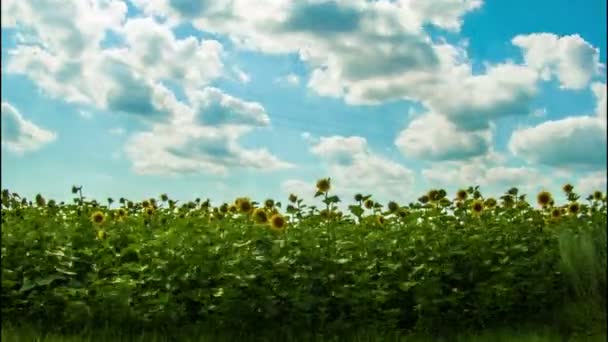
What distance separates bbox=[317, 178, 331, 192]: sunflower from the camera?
6.72 m

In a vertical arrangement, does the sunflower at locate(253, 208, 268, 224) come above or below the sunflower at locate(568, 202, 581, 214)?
below

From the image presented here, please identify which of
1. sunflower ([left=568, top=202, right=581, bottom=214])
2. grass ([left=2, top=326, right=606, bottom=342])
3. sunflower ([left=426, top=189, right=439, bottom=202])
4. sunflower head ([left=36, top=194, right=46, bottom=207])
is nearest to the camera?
grass ([left=2, top=326, right=606, bottom=342])

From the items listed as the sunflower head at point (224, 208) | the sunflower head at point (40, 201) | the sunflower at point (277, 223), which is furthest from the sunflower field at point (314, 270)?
the sunflower head at point (40, 201)

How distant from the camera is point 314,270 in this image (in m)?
6.27

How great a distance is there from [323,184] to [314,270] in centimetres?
84

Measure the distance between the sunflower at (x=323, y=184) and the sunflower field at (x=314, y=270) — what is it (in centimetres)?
1

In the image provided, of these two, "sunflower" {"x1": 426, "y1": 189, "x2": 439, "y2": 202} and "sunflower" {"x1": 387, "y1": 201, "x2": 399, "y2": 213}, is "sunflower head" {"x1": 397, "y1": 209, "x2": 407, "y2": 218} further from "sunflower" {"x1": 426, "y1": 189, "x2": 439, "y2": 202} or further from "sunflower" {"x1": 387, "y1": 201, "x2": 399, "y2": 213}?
"sunflower" {"x1": 426, "y1": 189, "x2": 439, "y2": 202}

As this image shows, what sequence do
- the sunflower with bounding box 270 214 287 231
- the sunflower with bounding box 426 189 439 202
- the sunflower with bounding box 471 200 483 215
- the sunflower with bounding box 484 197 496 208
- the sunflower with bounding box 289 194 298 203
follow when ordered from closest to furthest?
the sunflower with bounding box 270 214 287 231, the sunflower with bounding box 289 194 298 203, the sunflower with bounding box 471 200 483 215, the sunflower with bounding box 426 189 439 202, the sunflower with bounding box 484 197 496 208

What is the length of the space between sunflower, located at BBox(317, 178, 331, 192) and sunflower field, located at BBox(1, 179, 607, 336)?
0.5 inches

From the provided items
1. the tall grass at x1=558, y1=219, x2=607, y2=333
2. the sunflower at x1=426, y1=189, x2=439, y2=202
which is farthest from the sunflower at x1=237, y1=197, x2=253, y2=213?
the tall grass at x1=558, y1=219, x2=607, y2=333

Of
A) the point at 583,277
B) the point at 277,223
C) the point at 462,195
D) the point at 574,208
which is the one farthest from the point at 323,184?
the point at 574,208

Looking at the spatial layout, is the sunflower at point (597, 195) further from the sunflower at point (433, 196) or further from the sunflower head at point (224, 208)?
the sunflower head at point (224, 208)

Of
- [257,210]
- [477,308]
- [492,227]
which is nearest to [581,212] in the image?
[492,227]

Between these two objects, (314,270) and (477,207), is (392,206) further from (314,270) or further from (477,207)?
(314,270)
